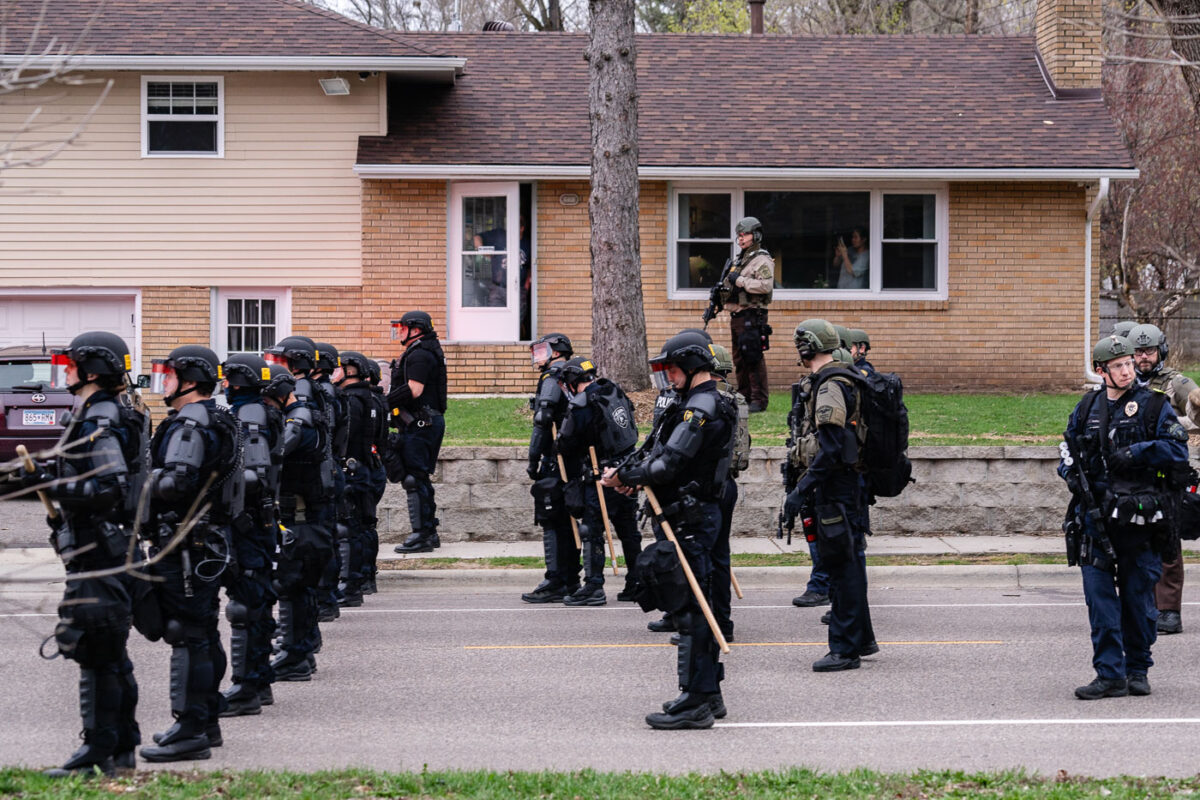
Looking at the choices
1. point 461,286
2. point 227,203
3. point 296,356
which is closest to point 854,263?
point 461,286

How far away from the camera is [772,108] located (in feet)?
71.7

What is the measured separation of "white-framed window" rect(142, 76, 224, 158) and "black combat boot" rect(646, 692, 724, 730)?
15.3 metres

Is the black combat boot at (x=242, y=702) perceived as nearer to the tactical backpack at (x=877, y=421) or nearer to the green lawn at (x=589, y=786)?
the green lawn at (x=589, y=786)

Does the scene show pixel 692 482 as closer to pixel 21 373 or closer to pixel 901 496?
pixel 901 496

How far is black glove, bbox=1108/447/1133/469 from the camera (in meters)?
7.84

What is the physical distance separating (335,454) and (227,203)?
11.7 m

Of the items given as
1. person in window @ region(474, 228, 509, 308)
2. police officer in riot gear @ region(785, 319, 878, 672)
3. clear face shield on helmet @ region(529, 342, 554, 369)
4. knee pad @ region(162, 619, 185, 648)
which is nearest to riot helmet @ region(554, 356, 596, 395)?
clear face shield on helmet @ region(529, 342, 554, 369)

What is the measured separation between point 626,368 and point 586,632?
6.93 meters

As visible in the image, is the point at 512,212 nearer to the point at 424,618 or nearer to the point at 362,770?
the point at 424,618

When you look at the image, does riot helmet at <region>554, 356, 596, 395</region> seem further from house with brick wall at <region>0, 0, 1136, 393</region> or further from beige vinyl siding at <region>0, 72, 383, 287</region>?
beige vinyl siding at <region>0, 72, 383, 287</region>

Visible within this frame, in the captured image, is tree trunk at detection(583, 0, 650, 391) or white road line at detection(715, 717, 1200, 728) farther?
tree trunk at detection(583, 0, 650, 391)

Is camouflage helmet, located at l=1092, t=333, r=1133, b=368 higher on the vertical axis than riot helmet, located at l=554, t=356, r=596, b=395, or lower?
higher

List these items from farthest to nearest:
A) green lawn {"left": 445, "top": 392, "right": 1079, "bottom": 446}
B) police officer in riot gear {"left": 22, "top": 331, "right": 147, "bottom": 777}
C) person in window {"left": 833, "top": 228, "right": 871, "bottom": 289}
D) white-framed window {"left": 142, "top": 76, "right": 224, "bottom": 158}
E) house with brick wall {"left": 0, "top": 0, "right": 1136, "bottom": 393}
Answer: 1. person in window {"left": 833, "top": 228, "right": 871, "bottom": 289}
2. white-framed window {"left": 142, "top": 76, "right": 224, "bottom": 158}
3. house with brick wall {"left": 0, "top": 0, "right": 1136, "bottom": 393}
4. green lawn {"left": 445, "top": 392, "right": 1079, "bottom": 446}
5. police officer in riot gear {"left": 22, "top": 331, "right": 147, "bottom": 777}

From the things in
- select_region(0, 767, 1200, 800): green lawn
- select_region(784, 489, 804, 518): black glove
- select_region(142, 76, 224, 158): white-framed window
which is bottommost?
select_region(0, 767, 1200, 800): green lawn
